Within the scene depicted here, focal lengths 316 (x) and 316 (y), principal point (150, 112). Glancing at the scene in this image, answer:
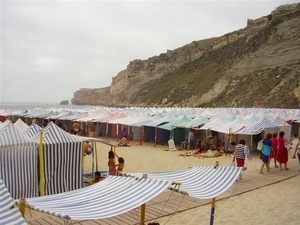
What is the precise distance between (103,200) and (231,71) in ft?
199

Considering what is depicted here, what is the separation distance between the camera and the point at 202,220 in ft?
21.7

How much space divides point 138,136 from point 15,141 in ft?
51.8

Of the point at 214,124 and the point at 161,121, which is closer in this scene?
the point at 214,124

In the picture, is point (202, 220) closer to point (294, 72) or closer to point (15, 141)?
point (15, 141)

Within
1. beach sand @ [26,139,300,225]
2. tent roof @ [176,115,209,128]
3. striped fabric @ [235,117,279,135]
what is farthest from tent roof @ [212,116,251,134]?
beach sand @ [26,139,300,225]

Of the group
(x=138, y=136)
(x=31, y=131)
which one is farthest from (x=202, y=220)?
(x=138, y=136)

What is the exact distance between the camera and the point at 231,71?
202 ft

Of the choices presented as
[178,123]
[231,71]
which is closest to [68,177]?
[178,123]

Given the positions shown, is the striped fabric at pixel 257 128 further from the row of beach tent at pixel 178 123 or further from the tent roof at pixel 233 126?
the tent roof at pixel 233 126

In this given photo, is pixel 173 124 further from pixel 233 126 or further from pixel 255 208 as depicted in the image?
pixel 255 208

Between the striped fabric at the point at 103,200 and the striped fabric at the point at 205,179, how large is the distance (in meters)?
0.53

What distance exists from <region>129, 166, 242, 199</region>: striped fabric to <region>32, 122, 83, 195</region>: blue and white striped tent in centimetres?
399

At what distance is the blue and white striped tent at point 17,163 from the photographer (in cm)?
750

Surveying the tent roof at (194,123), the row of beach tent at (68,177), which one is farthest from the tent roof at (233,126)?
the tent roof at (194,123)
